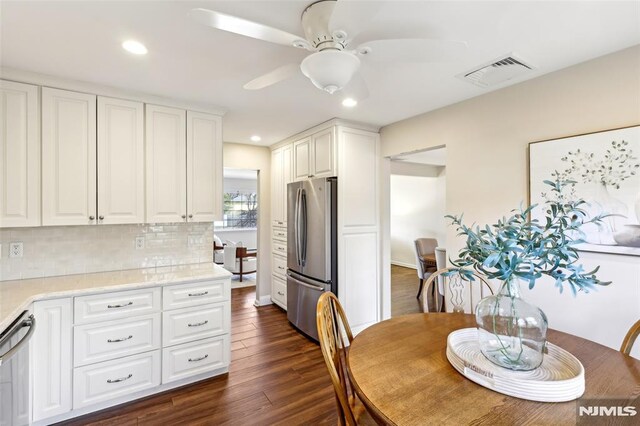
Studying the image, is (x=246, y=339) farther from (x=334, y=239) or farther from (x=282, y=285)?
(x=334, y=239)

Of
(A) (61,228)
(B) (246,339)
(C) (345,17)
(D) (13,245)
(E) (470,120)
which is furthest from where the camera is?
(B) (246,339)

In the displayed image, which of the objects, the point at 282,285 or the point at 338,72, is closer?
the point at 338,72

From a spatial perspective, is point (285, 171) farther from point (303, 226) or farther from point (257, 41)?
point (257, 41)

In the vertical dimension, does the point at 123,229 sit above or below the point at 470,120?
below

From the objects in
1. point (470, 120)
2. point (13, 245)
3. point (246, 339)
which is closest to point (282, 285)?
point (246, 339)

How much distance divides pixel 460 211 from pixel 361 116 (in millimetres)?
1399

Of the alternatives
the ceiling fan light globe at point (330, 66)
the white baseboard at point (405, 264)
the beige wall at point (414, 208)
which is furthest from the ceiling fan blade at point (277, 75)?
the white baseboard at point (405, 264)

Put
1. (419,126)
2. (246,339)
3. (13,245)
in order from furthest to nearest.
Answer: (246,339) < (419,126) < (13,245)

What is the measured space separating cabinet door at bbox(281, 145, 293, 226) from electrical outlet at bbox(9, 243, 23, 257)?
262 centimetres

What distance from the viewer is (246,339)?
3.35 m

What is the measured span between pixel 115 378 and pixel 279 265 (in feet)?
7.84

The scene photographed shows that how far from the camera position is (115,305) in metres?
2.15

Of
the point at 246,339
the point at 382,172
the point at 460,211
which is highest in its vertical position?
the point at 382,172

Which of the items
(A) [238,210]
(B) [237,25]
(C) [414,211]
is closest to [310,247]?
(B) [237,25]
